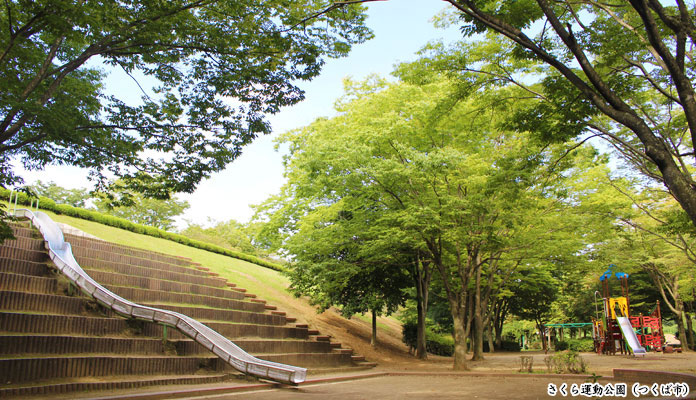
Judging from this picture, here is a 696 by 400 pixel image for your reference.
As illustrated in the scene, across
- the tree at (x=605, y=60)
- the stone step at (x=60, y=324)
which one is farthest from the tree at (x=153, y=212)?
the tree at (x=605, y=60)

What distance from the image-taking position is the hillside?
1803 cm

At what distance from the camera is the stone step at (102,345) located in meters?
7.21

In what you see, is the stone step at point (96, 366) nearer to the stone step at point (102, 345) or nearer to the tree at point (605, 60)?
the stone step at point (102, 345)

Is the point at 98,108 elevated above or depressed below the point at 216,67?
below

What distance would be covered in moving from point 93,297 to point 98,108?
4269mm

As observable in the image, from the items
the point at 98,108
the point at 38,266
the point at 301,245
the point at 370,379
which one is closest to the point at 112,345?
the point at 38,266

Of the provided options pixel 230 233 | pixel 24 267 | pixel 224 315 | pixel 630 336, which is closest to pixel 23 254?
pixel 24 267

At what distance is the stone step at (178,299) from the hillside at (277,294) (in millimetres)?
3091

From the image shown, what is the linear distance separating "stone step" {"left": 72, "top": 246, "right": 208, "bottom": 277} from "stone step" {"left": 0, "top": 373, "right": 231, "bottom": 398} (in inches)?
217

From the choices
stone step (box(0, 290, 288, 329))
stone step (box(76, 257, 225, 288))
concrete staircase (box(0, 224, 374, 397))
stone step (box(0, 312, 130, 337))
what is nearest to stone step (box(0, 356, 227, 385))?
concrete staircase (box(0, 224, 374, 397))

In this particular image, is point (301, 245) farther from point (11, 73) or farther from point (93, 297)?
point (11, 73)

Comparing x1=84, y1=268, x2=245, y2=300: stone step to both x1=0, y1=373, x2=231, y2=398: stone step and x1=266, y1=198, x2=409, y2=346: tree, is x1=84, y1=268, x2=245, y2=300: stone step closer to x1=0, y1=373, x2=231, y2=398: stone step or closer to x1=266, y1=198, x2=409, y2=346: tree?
x1=266, y1=198, x2=409, y2=346: tree

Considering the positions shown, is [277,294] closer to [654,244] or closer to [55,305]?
[55,305]

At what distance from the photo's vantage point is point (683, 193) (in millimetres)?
5125
